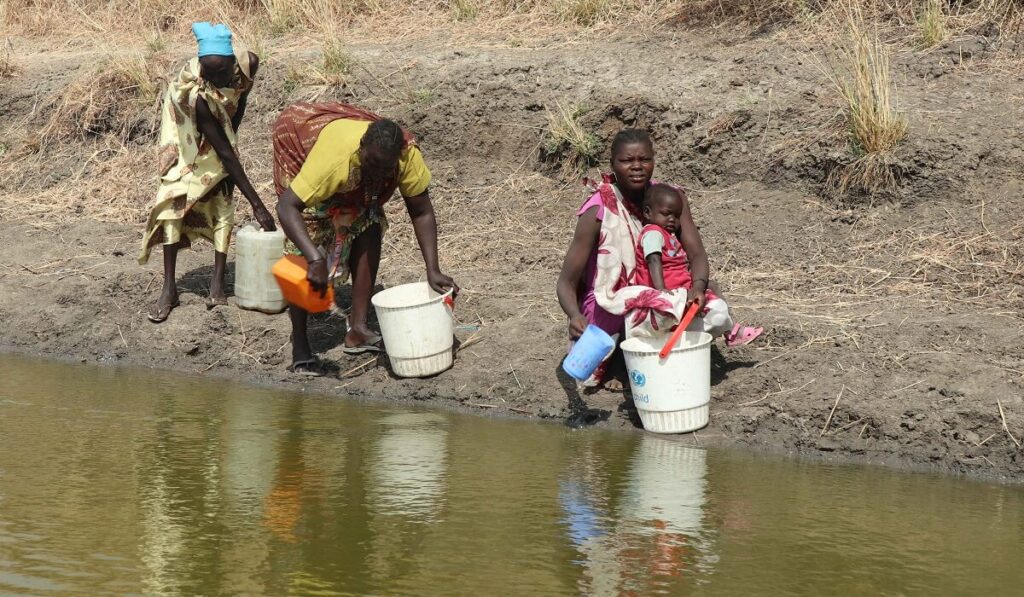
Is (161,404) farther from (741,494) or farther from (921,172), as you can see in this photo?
(921,172)

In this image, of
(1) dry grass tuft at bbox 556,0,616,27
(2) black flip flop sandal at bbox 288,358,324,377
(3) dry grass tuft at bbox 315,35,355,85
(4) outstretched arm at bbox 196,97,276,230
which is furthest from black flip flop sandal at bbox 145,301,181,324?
(1) dry grass tuft at bbox 556,0,616,27

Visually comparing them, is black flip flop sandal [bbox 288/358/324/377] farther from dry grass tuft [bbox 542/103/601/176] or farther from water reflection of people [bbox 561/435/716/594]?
dry grass tuft [bbox 542/103/601/176]

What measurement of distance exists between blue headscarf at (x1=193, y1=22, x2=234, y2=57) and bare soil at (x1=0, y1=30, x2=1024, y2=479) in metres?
1.40

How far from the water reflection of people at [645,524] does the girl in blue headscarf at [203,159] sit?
9.65 ft

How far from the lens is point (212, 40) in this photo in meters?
6.82

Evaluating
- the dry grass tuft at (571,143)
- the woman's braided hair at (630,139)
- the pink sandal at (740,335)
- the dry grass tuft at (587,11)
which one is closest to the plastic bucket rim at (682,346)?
the pink sandal at (740,335)

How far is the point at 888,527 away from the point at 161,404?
334 cm

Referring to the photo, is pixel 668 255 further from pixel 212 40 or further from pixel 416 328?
pixel 212 40

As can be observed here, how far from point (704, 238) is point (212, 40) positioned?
2997 millimetres

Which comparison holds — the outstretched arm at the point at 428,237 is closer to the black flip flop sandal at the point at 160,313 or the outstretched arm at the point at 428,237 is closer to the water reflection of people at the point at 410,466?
the water reflection of people at the point at 410,466

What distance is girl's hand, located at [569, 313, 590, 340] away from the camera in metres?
5.76

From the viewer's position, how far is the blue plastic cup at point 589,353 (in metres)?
5.63

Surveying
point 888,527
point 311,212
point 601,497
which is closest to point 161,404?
point 311,212

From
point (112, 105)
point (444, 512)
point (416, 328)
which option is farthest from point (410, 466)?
point (112, 105)
